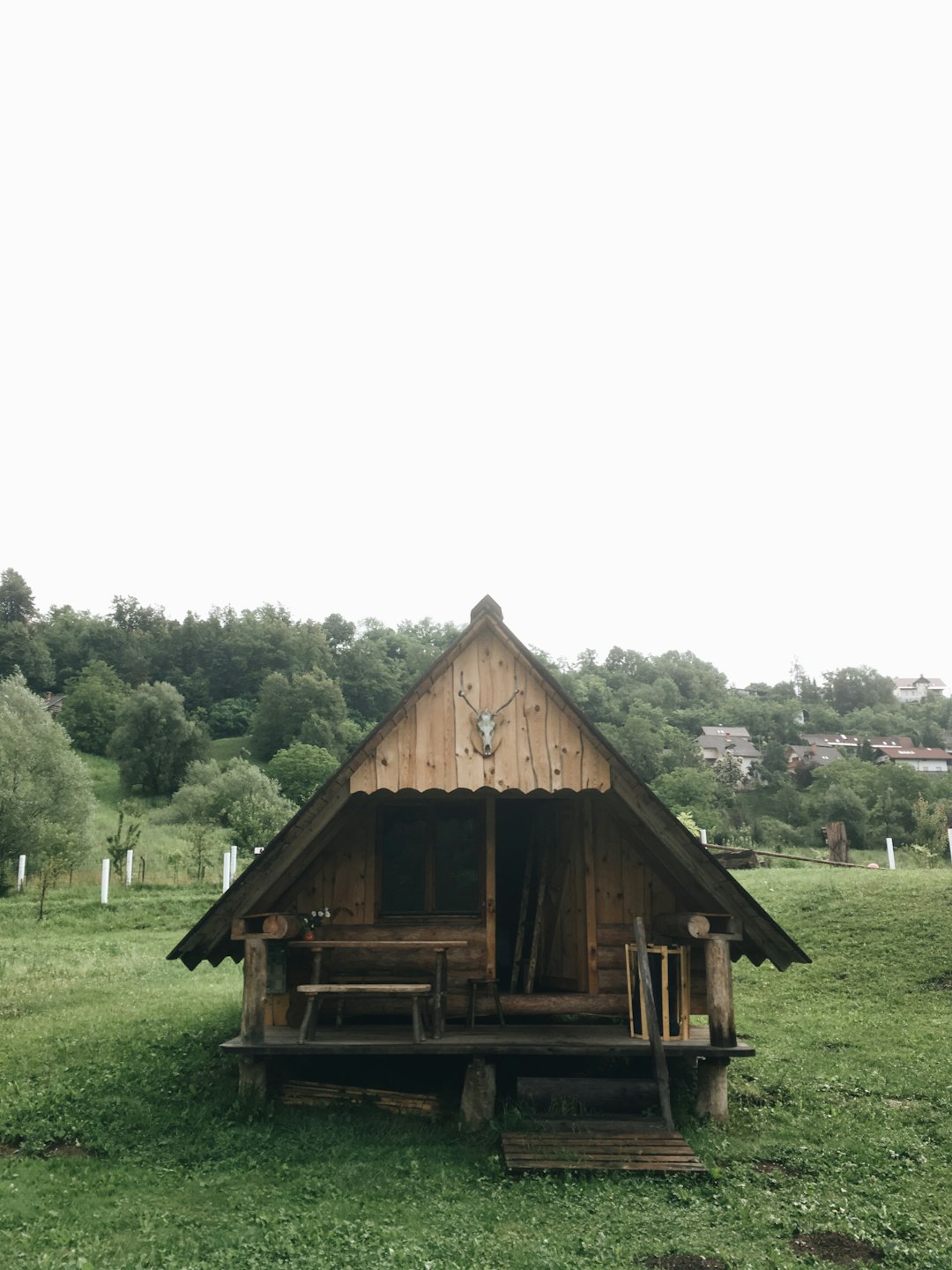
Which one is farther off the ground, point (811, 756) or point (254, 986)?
point (811, 756)

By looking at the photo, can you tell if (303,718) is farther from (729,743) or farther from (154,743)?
(729,743)

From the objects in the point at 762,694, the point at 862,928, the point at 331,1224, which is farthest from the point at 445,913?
the point at 762,694

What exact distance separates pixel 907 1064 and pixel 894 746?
13072cm

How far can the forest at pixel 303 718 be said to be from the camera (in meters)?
61.8

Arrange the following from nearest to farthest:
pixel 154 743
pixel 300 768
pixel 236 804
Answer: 1. pixel 236 804
2. pixel 300 768
3. pixel 154 743

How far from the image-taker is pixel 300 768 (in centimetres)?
7581

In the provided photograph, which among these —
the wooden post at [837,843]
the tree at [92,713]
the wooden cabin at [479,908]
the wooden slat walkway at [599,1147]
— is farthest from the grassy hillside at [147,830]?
the wooden slat walkway at [599,1147]

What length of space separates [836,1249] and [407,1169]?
3.28m

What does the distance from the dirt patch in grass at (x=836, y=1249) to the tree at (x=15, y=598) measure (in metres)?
117

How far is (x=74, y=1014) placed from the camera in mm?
14172

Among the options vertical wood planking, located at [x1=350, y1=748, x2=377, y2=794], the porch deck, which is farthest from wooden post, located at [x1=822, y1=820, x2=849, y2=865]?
vertical wood planking, located at [x1=350, y1=748, x2=377, y2=794]

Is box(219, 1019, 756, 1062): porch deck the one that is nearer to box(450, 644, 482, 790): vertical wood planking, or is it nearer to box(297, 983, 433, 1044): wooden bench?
box(297, 983, 433, 1044): wooden bench

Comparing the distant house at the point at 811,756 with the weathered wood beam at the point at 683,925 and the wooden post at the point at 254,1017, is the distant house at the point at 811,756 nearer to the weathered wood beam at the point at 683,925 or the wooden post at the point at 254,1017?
the weathered wood beam at the point at 683,925

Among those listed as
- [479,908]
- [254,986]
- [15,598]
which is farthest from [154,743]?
[254,986]
